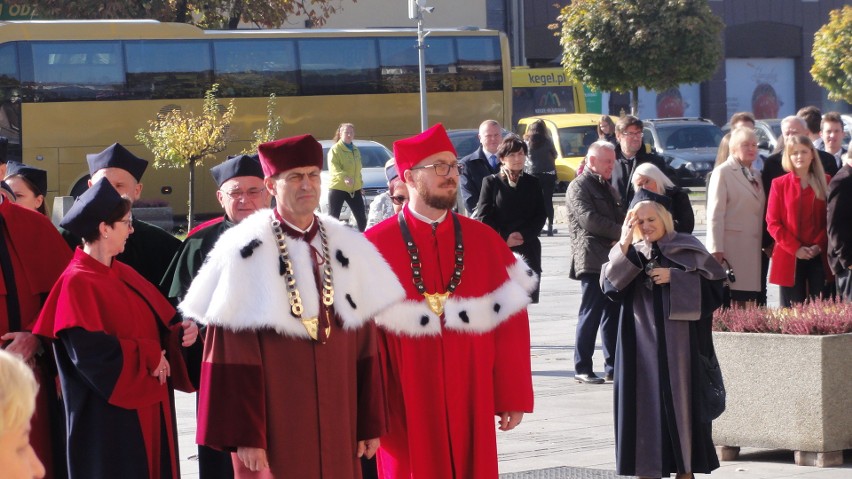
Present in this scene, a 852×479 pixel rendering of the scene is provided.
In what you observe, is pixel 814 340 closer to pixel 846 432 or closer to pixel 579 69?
pixel 846 432

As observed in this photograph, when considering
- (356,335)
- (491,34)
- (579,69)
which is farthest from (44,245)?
(579,69)

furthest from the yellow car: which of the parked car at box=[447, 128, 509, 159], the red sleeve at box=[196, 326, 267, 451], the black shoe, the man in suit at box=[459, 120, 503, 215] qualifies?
the red sleeve at box=[196, 326, 267, 451]

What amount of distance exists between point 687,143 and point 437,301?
95.0 ft

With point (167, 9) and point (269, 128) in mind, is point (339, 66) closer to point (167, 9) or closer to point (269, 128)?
point (269, 128)

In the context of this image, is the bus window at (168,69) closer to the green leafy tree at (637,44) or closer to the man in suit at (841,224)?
the green leafy tree at (637,44)

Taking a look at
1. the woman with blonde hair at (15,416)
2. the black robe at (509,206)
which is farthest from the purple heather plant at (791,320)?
the woman with blonde hair at (15,416)

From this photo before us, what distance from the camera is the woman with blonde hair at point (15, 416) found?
9.66 ft

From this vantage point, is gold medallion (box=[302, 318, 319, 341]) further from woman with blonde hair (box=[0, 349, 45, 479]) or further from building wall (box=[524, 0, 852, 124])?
building wall (box=[524, 0, 852, 124])

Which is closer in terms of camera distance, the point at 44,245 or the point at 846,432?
the point at 44,245

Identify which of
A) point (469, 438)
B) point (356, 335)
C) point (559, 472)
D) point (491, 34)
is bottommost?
point (559, 472)

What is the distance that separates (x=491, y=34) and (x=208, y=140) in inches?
337

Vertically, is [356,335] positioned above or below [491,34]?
below

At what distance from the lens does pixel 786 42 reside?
175ft

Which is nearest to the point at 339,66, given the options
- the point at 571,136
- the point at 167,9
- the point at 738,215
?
the point at 167,9
